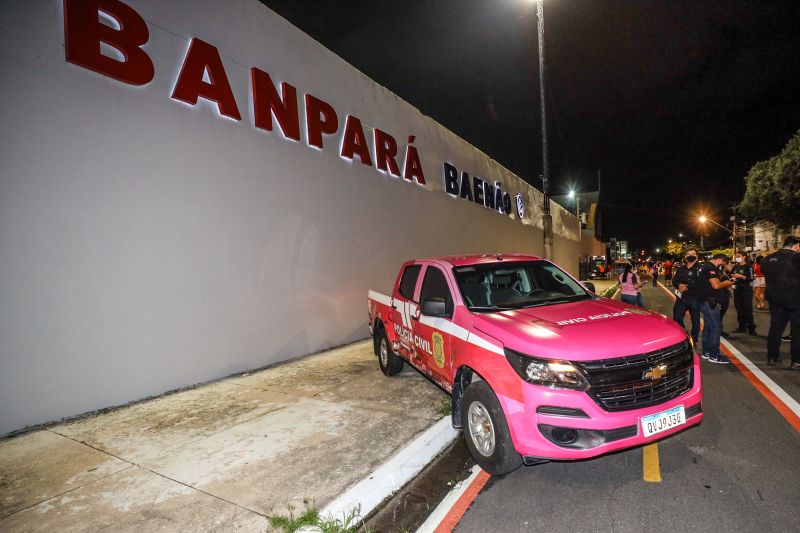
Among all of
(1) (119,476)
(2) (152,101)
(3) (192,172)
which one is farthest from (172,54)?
(1) (119,476)

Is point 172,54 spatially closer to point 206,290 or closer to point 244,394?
point 206,290

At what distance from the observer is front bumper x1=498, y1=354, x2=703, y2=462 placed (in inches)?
115

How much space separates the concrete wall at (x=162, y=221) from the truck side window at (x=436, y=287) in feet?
10.9

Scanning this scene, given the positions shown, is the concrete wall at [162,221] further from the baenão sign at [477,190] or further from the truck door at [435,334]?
the baenão sign at [477,190]

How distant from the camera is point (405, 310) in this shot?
5.31 meters

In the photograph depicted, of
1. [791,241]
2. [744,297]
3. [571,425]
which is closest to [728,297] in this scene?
[791,241]

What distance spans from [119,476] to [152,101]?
4598 mm

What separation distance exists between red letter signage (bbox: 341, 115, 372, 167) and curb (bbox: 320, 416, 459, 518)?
6.47 m

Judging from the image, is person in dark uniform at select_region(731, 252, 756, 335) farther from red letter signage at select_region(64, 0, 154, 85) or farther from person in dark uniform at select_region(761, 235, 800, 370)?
red letter signage at select_region(64, 0, 154, 85)

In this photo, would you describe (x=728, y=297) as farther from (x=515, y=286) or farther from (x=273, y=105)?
(x=273, y=105)

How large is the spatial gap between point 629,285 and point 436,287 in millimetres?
5862

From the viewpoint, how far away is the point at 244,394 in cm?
573

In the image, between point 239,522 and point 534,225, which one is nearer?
point 239,522

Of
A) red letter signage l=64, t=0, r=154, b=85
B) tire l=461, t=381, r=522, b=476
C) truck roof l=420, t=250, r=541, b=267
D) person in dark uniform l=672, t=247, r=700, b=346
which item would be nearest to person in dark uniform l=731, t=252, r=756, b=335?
person in dark uniform l=672, t=247, r=700, b=346
